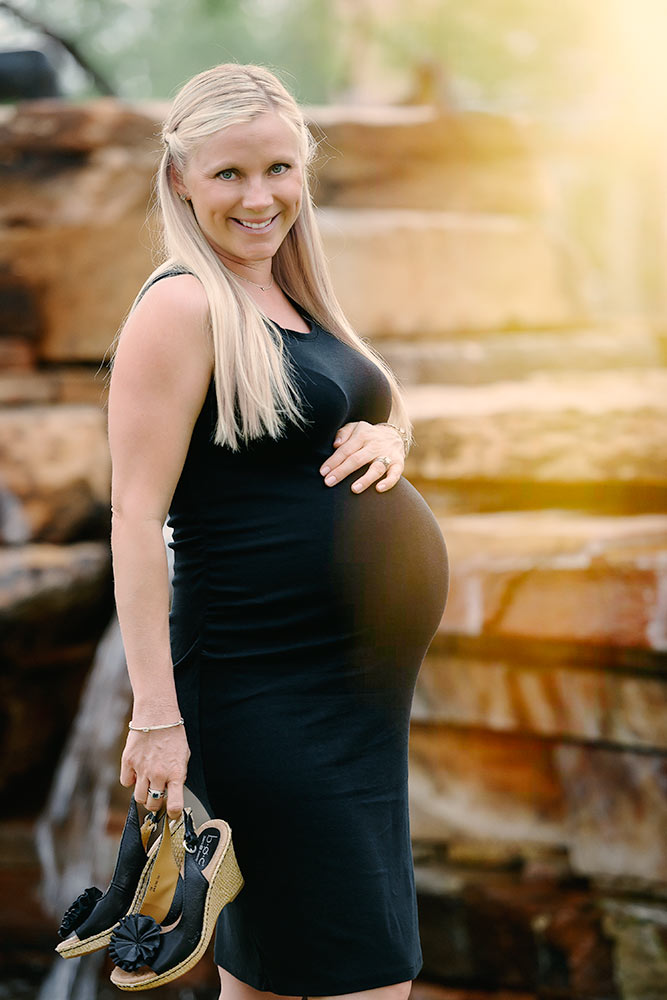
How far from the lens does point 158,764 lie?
1.69m

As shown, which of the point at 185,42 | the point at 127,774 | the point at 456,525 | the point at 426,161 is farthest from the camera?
the point at 185,42

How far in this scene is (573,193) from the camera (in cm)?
1800

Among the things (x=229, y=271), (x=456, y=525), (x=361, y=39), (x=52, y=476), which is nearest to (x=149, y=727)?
(x=229, y=271)

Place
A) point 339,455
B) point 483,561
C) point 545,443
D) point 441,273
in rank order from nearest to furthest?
point 339,455 < point 483,561 < point 545,443 < point 441,273

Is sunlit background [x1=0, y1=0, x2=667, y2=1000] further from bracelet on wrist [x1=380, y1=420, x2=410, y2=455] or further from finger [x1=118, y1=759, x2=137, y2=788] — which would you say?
finger [x1=118, y1=759, x2=137, y2=788]

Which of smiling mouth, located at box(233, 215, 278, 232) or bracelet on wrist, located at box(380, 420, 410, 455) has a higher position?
smiling mouth, located at box(233, 215, 278, 232)

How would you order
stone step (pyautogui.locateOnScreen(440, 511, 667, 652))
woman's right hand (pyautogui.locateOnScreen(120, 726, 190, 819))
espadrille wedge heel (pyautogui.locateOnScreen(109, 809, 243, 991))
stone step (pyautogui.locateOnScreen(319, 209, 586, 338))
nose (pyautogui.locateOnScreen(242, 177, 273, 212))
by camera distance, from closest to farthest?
1. espadrille wedge heel (pyautogui.locateOnScreen(109, 809, 243, 991))
2. woman's right hand (pyautogui.locateOnScreen(120, 726, 190, 819))
3. nose (pyautogui.locateOnScreen(242, 177, 273, 212))
4. stone step (pyautogui.locateOnScreen(440, 511, 667, 652))
5. stone step (pyautogui.locateOnScreen(319, 209, 586, 338))

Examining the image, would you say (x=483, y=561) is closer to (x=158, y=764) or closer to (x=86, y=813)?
(x=158, y=764)

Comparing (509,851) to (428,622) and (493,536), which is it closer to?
(493,536)

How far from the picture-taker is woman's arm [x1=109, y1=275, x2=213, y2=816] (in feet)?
5.46

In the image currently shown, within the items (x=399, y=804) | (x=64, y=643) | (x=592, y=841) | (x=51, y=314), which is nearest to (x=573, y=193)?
(x=51, y=314)

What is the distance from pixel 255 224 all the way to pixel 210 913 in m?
1.11

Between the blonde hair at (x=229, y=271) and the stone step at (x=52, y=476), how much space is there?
3130 millimetres

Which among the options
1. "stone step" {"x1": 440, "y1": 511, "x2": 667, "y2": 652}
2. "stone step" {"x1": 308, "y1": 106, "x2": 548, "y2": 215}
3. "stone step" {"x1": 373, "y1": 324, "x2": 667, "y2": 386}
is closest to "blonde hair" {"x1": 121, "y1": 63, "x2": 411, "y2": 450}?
"stone step" {"x1": 440, "y1": 511, "x2": 667, "y2": 652}
